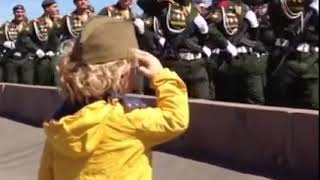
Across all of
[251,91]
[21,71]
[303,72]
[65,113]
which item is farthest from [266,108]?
[21,71]

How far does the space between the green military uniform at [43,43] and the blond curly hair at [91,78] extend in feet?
45.0

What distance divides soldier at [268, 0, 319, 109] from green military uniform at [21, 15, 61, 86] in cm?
758

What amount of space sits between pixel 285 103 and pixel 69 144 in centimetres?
653

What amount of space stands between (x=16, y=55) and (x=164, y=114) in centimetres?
1605

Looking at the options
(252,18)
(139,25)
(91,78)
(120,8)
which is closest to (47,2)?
(120,8)

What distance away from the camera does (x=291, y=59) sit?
9.52m

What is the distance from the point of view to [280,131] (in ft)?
25.1

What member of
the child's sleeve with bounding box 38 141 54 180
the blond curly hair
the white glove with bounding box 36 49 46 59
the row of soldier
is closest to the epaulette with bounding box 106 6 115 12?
the row of soldier

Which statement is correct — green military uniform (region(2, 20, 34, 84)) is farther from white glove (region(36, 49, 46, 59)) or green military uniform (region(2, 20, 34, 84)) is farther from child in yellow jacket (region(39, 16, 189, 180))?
child in yellow jacket (region(39, 16, 189, 180))

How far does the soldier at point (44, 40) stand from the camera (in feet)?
56.9

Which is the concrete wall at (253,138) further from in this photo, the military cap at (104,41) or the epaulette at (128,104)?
the military cap at (104,41)

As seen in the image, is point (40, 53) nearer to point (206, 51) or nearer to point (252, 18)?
point (206, 51)

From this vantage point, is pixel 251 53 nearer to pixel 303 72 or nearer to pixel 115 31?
pixel 303 72

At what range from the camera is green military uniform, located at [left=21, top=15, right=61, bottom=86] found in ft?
56.4
